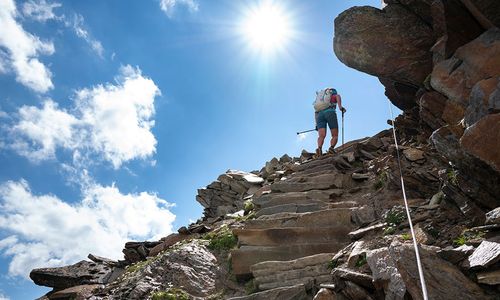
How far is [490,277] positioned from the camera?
438 centimetres

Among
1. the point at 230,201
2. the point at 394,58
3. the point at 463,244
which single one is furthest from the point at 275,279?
the point at 230,201

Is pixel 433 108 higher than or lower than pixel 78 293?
higher

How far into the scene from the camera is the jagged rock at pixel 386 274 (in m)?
4.82

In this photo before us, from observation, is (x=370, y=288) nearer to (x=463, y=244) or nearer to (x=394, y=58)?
(x=463, y=244)

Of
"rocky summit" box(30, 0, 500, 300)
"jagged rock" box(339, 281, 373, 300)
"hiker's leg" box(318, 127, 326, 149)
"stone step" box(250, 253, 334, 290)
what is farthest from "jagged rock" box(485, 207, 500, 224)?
"hiker's leg" box(318, 127, 326, 149)

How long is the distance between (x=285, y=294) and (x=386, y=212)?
3.23m

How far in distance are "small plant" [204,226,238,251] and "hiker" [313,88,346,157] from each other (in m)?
8.13

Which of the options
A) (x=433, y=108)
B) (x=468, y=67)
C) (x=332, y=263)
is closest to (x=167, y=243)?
(x=332, y=263)

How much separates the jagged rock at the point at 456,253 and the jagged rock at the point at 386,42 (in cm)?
892

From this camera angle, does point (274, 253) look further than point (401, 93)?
No

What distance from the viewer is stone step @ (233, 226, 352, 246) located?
8.99 metres

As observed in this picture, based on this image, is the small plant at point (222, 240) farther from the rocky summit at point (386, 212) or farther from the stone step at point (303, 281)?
the stone step at point (303, 281)

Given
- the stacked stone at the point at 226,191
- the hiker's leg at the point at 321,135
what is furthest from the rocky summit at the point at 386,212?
the stacked stone at the point at 226,191

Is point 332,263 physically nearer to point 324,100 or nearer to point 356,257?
point 356,257
